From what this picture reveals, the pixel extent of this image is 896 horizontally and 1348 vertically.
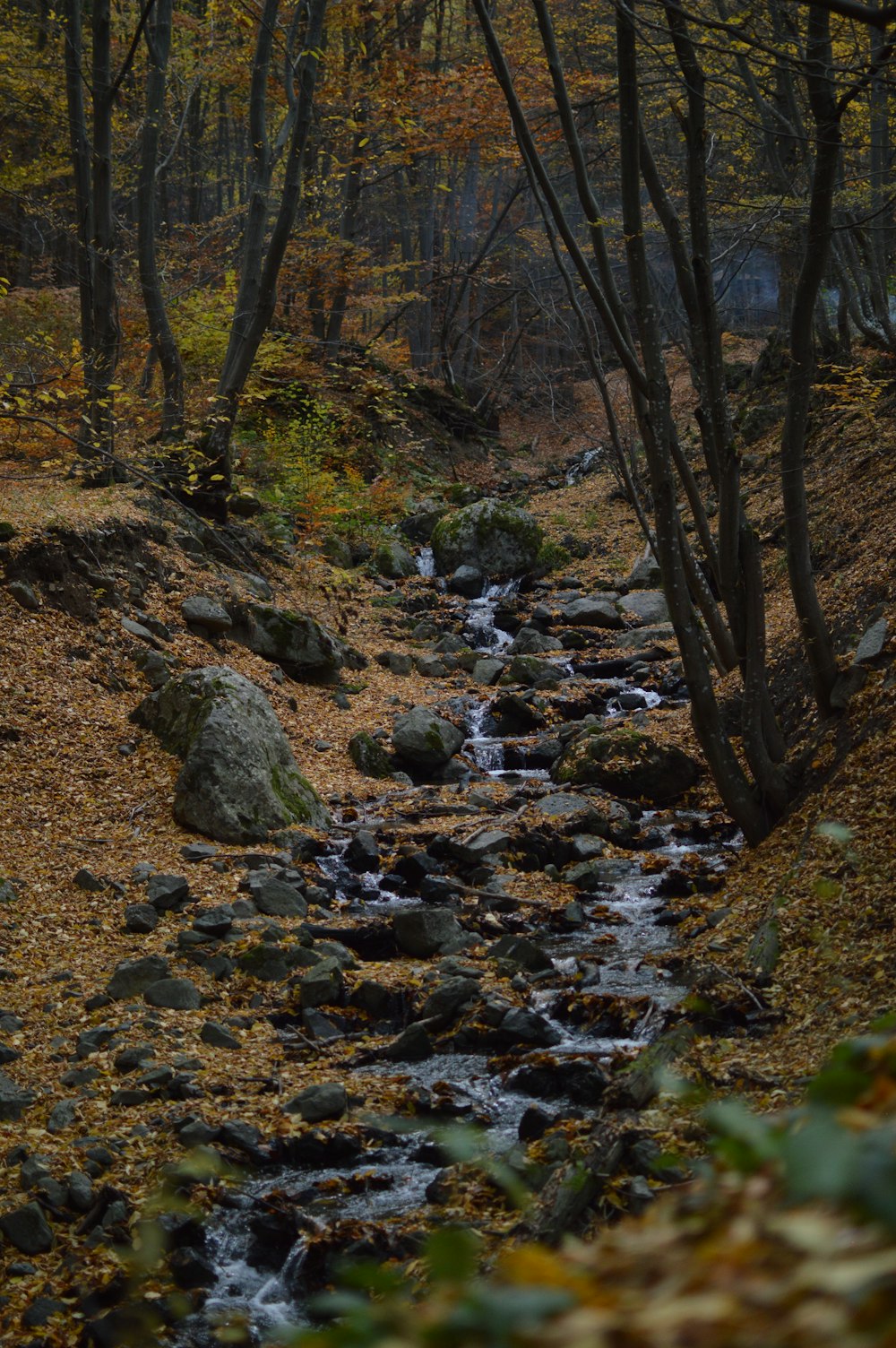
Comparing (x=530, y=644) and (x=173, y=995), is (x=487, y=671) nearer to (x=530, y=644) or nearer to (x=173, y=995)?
(x=530, y=644)

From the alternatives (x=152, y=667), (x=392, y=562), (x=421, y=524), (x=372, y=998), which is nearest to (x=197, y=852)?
(x=372, y=998)

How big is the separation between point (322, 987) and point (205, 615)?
574cm

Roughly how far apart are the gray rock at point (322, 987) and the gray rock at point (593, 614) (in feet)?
31.7

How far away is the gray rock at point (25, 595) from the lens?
29.0 feet

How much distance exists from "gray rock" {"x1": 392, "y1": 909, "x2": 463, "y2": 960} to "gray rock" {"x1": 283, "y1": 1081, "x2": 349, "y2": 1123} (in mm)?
1733

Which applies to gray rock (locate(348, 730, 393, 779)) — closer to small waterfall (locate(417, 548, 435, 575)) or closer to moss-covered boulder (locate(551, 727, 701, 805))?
moss-covered boulder (locate(551, 727, 701, 805))

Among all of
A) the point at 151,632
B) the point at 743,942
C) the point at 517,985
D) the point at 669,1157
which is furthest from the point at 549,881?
the point at 669,1157

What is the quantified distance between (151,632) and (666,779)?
16.5 ft

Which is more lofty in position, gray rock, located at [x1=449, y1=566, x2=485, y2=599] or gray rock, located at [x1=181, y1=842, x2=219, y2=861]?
gray rock, located at [x1=449, y1=566, x2=485, y2=599]

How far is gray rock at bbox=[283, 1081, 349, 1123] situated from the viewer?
4.42 m

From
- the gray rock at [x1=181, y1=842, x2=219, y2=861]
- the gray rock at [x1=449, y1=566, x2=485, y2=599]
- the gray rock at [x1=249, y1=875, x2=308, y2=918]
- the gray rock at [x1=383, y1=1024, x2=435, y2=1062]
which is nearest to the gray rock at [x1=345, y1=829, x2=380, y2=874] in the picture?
the gray rock at [x1=249, y1=875, x2=308, y2=918]

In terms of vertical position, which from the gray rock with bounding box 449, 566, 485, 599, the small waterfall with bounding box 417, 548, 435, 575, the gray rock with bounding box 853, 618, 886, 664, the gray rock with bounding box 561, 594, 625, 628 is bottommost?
the gray rock with bounding box 561, 594, 625, 628

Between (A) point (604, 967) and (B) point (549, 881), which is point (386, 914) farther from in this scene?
(A) point (604, 967)

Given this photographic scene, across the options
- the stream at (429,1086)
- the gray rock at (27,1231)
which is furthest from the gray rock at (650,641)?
the gray rock at (27,1231)
